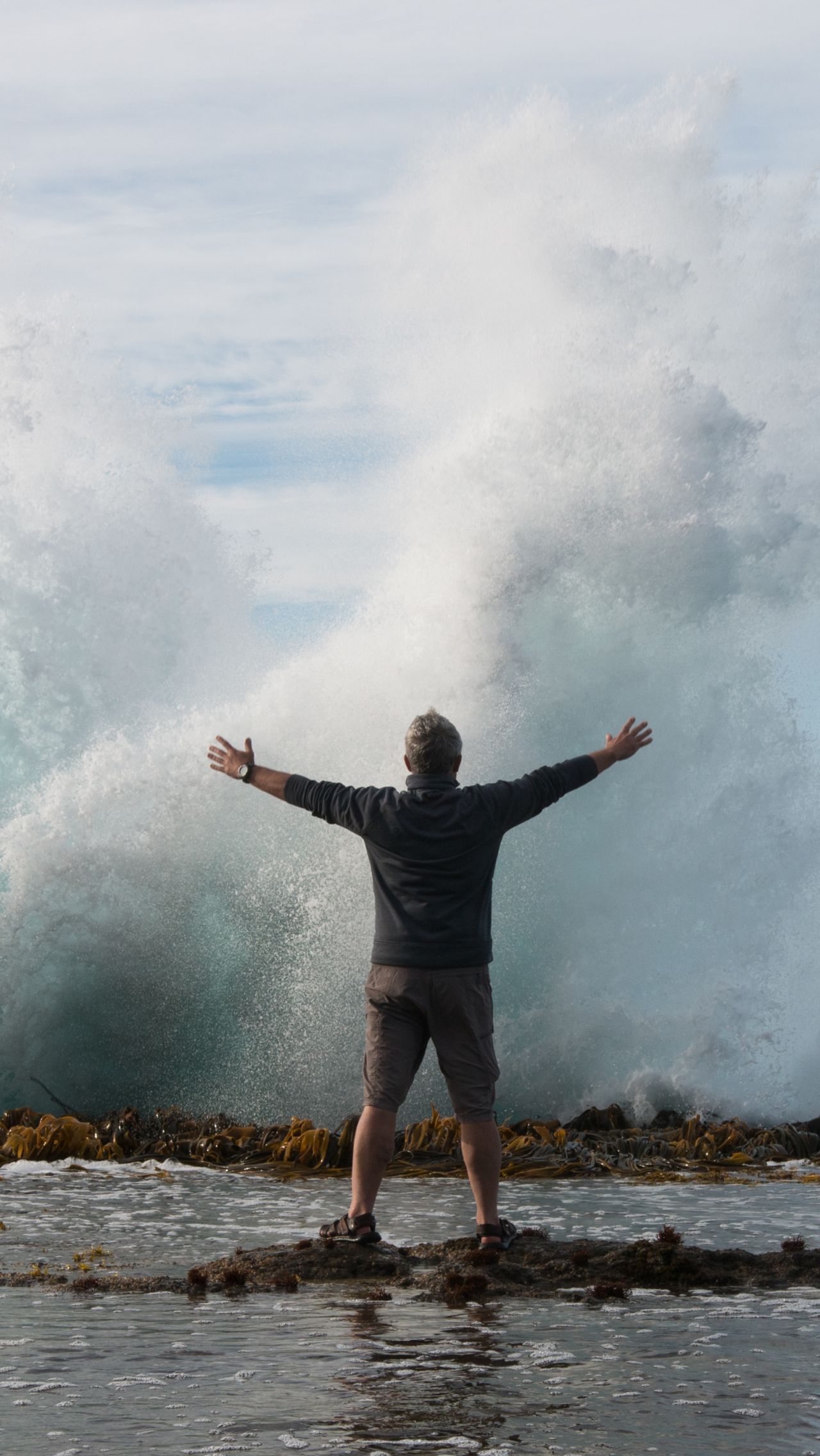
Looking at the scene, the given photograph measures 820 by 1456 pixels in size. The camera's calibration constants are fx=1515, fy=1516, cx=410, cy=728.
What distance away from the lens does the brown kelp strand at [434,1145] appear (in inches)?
336

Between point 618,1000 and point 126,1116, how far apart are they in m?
3.80

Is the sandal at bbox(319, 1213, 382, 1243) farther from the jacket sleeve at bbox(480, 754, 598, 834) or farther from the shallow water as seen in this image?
the jacket sleeve at bbox(480, 754, 598, 834)

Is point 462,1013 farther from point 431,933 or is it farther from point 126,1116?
point 126,1116

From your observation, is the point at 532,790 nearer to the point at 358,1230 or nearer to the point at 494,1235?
the point at 494,1235

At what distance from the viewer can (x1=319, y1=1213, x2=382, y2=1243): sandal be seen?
17.7 feet

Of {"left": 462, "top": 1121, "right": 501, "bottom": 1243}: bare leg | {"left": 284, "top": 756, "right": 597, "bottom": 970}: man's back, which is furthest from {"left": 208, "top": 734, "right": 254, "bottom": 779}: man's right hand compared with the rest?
{"left": 462, "top": 1121, "right": 501, "bottom": 1243}: bare leg

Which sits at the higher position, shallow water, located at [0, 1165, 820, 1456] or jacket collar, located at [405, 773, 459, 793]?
jacket collar, located at [405, 773, 459, 793]

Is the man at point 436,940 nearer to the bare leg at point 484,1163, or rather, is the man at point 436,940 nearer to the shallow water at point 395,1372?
the bare leg at point 484,1163

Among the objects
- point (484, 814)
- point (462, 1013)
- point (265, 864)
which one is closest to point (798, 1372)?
point (462, 1013)

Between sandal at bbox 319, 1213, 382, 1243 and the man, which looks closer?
the man

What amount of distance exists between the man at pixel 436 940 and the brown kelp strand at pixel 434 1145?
3.00 meters

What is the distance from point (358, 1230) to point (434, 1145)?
3.65m

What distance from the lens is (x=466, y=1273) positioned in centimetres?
500

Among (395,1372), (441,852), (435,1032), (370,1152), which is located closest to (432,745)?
(441,852)
